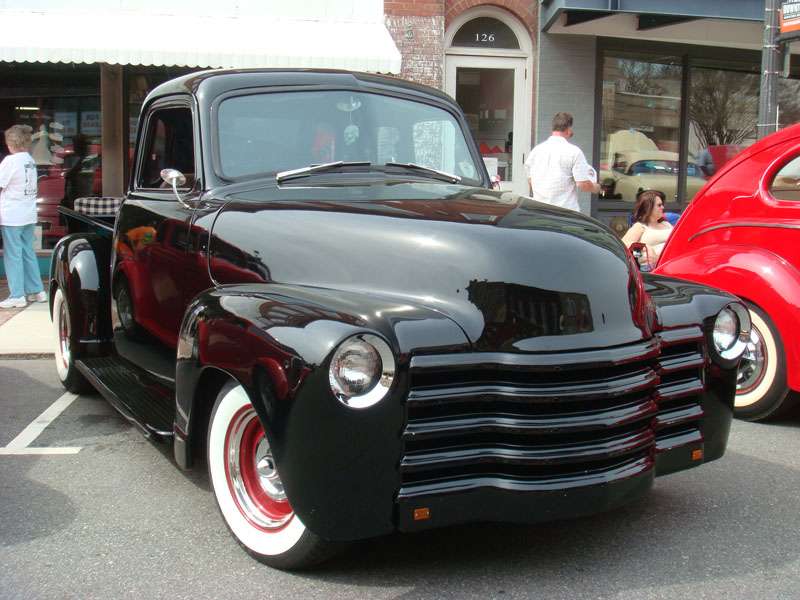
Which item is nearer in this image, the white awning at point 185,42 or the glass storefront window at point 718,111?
the white awning at point 185,42

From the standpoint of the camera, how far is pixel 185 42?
9.88 metres

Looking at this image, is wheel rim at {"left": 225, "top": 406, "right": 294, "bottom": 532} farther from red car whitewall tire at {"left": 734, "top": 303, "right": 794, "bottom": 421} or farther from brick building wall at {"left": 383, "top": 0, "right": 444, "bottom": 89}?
brick building wall at {"left": 383, "top": 0, "right": 444, "bottom": 89}

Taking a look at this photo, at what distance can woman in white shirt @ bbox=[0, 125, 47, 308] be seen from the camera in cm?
881

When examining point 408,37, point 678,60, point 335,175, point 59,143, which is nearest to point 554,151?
point 408,37

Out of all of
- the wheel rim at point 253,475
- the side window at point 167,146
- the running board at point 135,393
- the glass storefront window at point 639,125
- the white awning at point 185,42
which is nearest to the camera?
the wheel rim at point 253,475

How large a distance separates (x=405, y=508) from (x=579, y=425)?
0.60m

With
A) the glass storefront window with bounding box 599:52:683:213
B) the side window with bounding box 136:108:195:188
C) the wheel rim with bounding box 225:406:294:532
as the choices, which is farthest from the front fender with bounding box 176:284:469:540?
the glass storefront window with bounding box 599:52:683:213

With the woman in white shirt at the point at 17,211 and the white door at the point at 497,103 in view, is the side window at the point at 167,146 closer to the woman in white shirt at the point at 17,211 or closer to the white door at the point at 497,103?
the woman in white shirt at the point at 17,211

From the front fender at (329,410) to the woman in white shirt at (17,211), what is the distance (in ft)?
22.9

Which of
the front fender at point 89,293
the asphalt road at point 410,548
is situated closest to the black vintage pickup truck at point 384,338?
the asphalt road at point 410,548

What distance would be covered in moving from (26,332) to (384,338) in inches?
234

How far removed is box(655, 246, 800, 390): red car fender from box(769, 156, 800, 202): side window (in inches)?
14.8

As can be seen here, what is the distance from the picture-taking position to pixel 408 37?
11469mm

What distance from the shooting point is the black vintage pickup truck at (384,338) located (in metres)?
2.58
